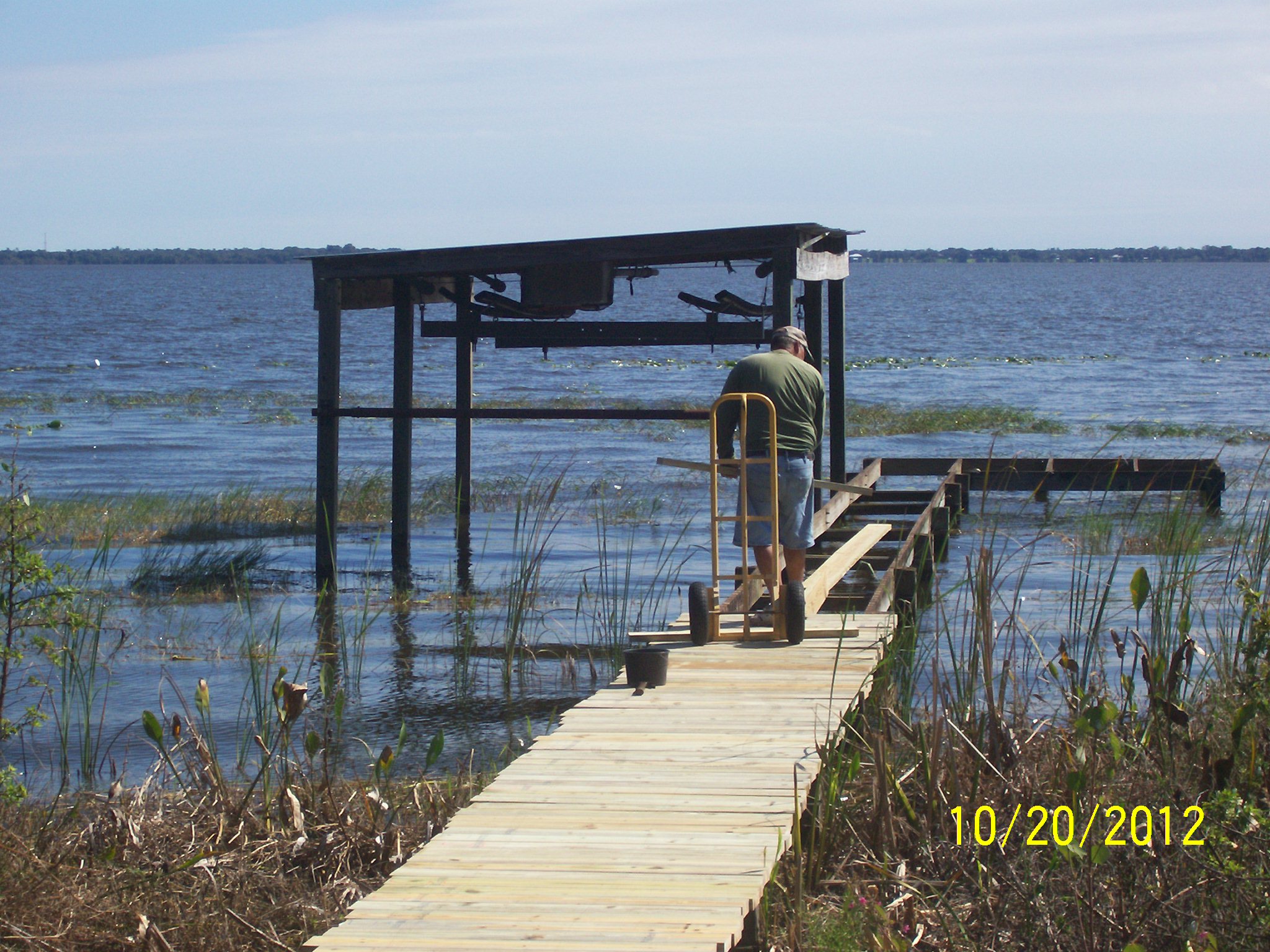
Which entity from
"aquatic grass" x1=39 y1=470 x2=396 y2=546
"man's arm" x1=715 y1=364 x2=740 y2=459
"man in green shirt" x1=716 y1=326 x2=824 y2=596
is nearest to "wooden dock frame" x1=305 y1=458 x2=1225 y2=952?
"man in green shirt" x1=716 y1=326 x2=824 y2=596

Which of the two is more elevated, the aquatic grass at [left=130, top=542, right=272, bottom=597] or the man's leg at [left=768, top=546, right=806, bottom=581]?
the man's leg at [left=768, top=546, right=806, bottom=581]

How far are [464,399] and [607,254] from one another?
458cm

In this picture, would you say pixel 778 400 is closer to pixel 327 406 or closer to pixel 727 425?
pixel 727 425

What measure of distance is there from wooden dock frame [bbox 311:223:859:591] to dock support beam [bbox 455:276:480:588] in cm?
2

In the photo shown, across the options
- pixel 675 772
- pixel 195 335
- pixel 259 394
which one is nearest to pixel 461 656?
pixel 675 772

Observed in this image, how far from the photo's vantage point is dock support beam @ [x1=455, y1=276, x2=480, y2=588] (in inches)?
575

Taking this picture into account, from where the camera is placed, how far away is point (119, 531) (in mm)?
14734

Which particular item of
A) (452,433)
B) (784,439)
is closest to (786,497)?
(784,439)

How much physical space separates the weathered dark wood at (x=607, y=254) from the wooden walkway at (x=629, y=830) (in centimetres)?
534

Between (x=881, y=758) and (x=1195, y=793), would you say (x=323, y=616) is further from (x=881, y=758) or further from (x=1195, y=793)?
(x=1195, y=793)

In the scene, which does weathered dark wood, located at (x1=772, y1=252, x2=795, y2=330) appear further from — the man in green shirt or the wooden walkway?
the wooden walkway

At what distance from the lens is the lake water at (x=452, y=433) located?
924 cm
